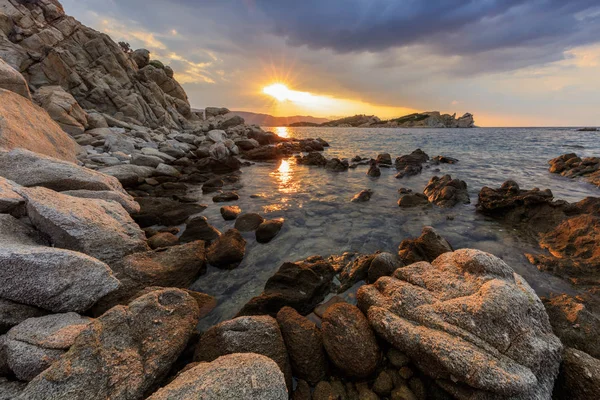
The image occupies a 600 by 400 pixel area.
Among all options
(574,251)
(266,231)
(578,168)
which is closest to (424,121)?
(578,168)

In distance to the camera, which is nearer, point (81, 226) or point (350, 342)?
point (350, 342)

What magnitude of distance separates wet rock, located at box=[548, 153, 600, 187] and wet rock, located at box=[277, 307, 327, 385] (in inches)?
871

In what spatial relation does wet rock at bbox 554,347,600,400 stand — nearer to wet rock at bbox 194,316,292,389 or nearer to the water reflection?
wet rock at bbox 194,316,292,389

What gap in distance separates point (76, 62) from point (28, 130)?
33163 millimetres

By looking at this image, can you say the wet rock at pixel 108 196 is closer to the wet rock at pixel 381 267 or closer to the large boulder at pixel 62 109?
the wet rock at pixel 381 267

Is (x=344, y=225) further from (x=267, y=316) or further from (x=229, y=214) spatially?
(x=267, y=316)

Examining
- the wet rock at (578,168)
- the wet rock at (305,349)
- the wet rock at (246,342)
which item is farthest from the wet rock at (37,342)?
the wet rock at (578,168)

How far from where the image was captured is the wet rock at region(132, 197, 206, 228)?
29.3ft

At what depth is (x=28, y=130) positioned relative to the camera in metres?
9.98

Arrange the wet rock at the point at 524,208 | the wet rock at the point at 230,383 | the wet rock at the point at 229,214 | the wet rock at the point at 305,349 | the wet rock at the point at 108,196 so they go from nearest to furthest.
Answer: the wet rock at the point at 230,383, the wet rock at the point at 305,349, the wet rock at the point at 108,196, the wet rock at the point at 524,208, the wet rock at the point at 229,214

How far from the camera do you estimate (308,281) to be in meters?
5.61

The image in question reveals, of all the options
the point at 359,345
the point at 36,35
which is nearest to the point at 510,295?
the point at 359,345

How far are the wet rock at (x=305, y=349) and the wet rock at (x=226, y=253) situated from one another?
3.22 m

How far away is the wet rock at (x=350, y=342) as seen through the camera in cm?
351
